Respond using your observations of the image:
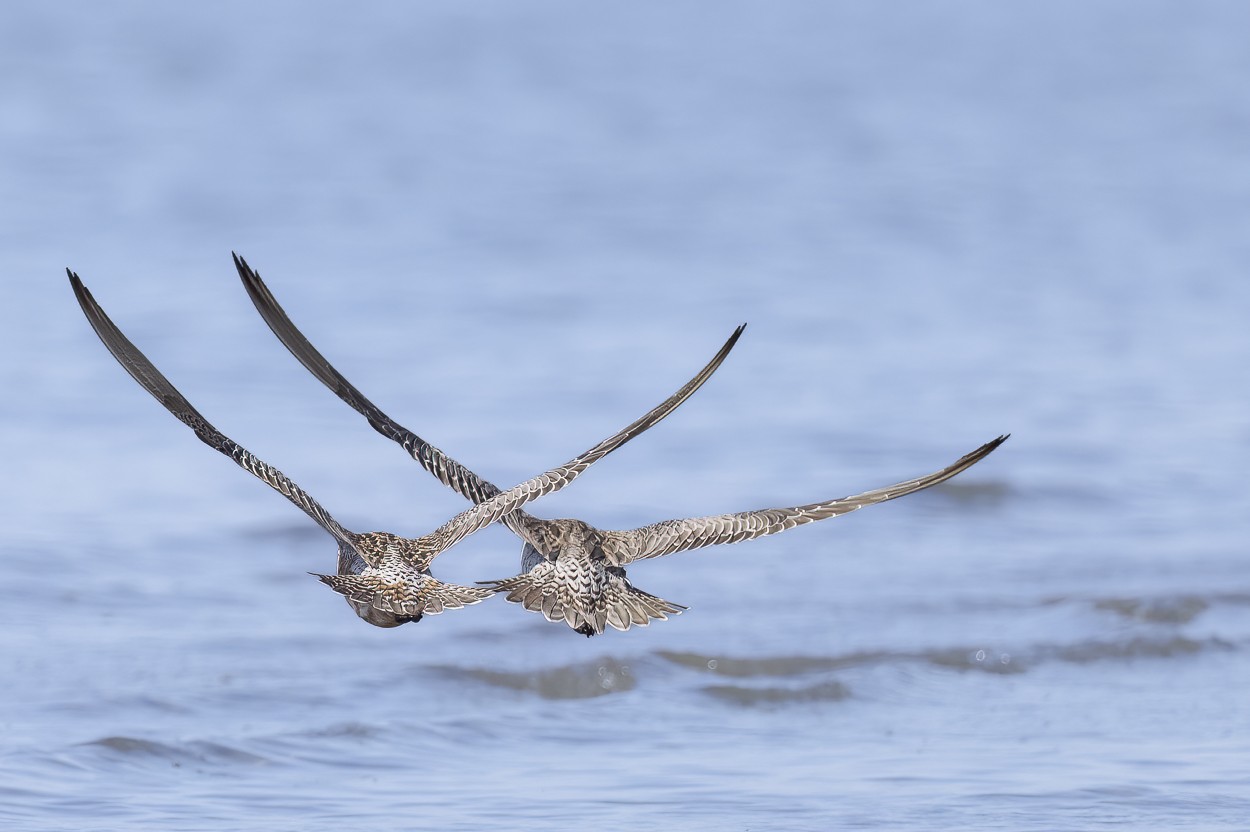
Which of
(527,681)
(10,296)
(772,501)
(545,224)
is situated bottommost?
(527,681)

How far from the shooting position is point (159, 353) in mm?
17266

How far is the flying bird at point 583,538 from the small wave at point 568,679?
3377 millimetres

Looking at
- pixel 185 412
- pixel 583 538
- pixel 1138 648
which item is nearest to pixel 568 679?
pixel 1138 648

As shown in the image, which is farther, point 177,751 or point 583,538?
point 177,751

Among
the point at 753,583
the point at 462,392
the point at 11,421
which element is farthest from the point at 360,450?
the point at 753,583

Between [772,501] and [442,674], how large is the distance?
164 inches

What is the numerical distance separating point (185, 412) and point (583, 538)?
58.2 inches

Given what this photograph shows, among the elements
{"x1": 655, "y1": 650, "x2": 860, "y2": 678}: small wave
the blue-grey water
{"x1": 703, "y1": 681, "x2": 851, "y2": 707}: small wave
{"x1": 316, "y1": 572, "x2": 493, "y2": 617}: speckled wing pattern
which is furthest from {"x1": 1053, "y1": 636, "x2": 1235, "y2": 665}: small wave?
{"x1": 316, "y1": 572, "x2": 493, "y2": 617}: speckled wing pattern

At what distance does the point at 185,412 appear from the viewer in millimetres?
6691

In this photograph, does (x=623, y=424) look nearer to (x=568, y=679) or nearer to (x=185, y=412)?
(x=568, y=679)

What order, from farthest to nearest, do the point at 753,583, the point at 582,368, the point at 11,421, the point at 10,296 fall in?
the point at 10,296, the point at 582,368, the point at 11,421, the point at 753,583

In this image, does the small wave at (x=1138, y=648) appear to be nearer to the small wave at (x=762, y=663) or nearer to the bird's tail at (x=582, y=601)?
the small wave at (x=762, y=663)

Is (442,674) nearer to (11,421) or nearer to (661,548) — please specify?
(661,548)

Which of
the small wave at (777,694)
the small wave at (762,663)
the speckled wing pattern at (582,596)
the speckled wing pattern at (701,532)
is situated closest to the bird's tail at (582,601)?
the speckled wing pattern at (582,596)
